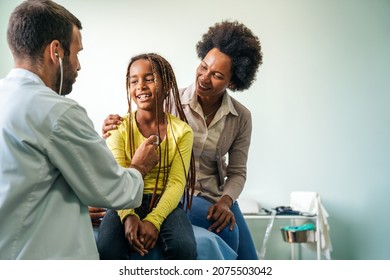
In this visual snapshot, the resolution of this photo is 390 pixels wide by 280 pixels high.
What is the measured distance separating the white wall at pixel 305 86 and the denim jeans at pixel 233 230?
103 centimetres

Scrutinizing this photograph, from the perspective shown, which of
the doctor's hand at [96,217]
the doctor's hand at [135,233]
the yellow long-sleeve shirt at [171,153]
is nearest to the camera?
the doctor's hand at [135,233]

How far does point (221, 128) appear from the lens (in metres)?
1.68

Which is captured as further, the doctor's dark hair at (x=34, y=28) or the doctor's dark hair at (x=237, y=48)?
the doctor's dark hair at (x=237, y=48)

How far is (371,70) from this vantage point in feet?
11.1

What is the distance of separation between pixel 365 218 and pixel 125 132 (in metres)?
2.70

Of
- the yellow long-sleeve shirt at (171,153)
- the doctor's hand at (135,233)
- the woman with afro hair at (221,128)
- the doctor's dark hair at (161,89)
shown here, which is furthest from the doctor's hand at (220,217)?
the doctor's hand at (135,233)

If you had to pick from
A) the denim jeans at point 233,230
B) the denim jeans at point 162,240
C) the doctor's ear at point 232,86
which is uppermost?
the doctor's ear at point 232,86

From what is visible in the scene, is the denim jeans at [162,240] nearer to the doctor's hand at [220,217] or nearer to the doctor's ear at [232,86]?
the doctor's hand at [220,217]

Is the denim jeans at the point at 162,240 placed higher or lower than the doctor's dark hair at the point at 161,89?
lower

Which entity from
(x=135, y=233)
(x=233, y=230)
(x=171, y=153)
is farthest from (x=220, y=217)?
(x=135, y=233)

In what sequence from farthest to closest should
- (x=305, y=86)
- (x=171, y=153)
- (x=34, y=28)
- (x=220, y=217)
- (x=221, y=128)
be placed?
(x=305, y=86), (x=221, y=128), (x=220, y=217), (x=171, y=153), (x=34, y=28)

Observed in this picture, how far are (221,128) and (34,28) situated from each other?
0.79m

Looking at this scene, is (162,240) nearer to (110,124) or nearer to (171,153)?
(171,153)

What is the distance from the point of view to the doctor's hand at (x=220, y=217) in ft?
5.02
